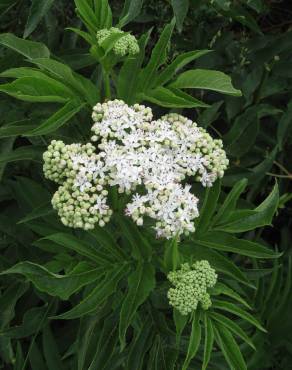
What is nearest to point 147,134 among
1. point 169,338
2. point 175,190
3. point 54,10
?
point 175,190

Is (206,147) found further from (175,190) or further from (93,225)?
(93,225)

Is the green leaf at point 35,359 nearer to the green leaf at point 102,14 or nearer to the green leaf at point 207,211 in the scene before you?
the green leaf at point 207,211

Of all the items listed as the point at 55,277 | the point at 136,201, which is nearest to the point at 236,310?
the point at 136,201

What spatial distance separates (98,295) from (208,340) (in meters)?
0.39

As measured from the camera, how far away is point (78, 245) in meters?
1.93

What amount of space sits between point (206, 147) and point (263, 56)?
1109 millimetres

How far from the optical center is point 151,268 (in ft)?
6.39

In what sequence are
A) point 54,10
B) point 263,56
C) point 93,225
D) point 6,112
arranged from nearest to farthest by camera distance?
point 93,225, point 6,112, point 263,56, point 54,10

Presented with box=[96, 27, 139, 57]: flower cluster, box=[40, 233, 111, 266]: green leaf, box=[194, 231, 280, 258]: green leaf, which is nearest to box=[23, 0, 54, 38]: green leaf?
box=[96, 27, 139, 57]: flower cluster

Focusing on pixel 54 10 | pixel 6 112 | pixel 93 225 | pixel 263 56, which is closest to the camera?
pixel 93 225

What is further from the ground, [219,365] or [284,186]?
[284,186]

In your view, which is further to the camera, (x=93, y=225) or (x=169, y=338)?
(x=169, y=338)

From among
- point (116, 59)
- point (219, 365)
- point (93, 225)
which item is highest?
point (116, 59)

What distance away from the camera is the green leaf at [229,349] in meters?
1.84
